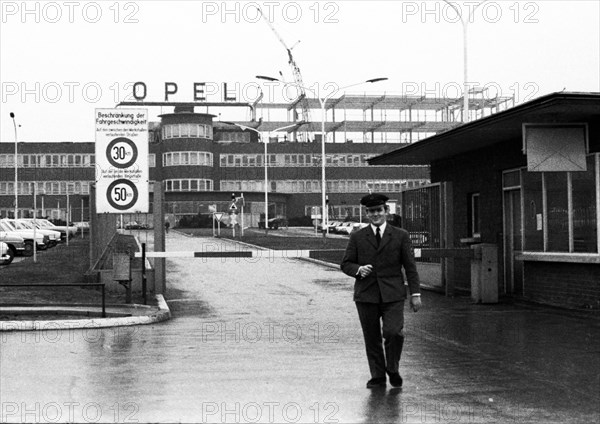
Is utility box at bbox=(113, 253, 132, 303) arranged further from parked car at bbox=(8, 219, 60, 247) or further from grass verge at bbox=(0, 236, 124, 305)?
parked car at bbox=(8, 219, 60, 247)

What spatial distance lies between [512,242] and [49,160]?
92.5 m

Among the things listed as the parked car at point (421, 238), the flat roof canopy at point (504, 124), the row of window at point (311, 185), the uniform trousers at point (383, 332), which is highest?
the row of window at point (311, 185)

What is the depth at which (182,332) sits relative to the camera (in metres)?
14.4

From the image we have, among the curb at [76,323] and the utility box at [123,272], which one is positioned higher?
the utility box at [123,272]

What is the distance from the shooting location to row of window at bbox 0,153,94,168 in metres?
105

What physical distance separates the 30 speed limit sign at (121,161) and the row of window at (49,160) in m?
88.2

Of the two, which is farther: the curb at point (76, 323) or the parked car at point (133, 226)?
the parked car at point (133, 226)

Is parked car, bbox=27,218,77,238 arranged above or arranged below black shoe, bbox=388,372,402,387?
above

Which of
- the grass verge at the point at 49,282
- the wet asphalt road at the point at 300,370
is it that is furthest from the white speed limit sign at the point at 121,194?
the wet asphalt road at the point at 300,370

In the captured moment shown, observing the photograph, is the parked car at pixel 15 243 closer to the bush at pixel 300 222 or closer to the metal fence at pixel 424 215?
the metal fence at pixel 424 215

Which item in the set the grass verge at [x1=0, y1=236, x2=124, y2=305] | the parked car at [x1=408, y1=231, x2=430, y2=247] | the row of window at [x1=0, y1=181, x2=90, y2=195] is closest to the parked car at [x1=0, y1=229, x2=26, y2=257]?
the grass verge at [x1=0, y1=236, x2=124, y2=305]

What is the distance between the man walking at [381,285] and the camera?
939 cm

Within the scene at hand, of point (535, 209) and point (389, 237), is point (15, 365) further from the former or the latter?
point (535, 209)

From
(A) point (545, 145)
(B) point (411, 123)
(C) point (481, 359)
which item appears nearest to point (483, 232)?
(A) point (545, 145)
